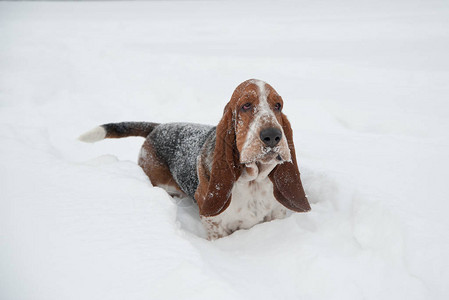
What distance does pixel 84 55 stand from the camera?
8.64 metres

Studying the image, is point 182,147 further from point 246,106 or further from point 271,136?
point 271,136

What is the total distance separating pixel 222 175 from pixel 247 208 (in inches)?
14.0

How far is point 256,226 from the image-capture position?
8.09 ft

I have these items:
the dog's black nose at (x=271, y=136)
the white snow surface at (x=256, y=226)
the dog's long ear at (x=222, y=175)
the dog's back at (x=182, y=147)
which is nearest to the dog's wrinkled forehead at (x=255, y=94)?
the dog's long ear at (x=222, y=175)

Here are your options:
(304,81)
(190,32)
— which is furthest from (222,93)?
(190,32)

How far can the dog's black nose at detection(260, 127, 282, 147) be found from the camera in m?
2.01

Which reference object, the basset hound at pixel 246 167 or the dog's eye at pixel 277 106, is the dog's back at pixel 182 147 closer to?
the basset hound at pixel 246 167

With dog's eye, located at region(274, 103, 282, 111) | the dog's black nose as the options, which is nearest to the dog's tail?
dog's eye, located at region(274, 103, 282, 111)

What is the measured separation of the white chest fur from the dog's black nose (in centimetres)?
48

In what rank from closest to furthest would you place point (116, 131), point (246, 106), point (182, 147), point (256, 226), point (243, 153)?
point (243, 153) < point (246, 106) < point (256, 226) < point (182, 147) < point (116, 131)

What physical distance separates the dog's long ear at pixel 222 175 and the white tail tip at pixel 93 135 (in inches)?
54.0

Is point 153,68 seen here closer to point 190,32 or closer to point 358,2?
point 190,32

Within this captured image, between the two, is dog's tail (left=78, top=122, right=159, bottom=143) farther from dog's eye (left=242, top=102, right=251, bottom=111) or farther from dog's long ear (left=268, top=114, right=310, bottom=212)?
dog's long ear (left=268, top=114, right=310, bottom=212)

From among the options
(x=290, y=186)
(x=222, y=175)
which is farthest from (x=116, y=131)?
(x=290, y=186)
